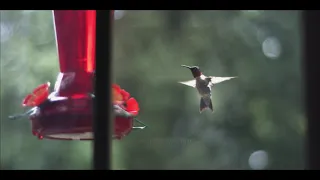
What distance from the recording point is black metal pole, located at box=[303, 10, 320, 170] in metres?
1.12

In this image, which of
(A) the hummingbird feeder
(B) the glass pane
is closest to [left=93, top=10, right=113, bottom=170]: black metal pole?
(A) the hummingbird feeder

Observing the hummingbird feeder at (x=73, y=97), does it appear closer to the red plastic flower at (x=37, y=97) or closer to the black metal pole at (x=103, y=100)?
the red plastic flower at (x=37, y=97)

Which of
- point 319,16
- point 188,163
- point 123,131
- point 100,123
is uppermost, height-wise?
point 319,16

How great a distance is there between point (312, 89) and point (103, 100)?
1.03 feet

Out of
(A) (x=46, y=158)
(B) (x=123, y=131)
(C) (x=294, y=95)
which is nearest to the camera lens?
(B) (x=123, y=131)

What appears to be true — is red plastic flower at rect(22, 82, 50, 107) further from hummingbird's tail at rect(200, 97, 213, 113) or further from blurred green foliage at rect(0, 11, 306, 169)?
blurred green foliage at rect(0, 11, 306, 169)

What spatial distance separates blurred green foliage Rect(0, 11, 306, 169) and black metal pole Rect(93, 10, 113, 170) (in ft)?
22.1

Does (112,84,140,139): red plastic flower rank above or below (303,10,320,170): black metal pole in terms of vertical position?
below

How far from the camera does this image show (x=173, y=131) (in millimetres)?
8273

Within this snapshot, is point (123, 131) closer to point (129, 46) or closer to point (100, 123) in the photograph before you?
point (100, 123)

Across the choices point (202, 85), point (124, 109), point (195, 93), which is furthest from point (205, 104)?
point (195, 93)

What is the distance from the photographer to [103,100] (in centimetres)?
122
